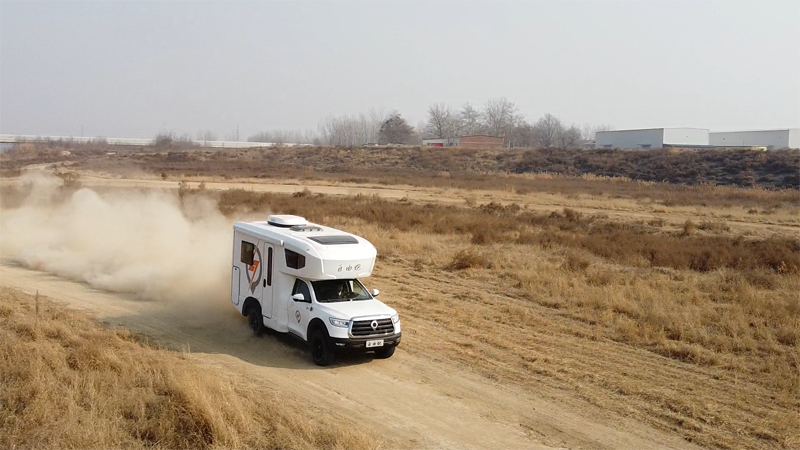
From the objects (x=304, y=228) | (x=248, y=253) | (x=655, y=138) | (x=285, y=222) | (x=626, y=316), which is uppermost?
(x=655, y=138)

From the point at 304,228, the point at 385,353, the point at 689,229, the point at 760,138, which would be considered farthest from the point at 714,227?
the point at 760,138

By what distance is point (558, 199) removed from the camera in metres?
53.1

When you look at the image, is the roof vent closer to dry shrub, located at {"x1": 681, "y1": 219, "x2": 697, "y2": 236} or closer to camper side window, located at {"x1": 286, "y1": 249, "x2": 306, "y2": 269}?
camper side window, located at {"x1": 286, "y1": 249, "x2": 306, "y2": 269}

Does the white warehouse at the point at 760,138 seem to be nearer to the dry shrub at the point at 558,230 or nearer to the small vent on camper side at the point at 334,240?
the dry shrub at the point at 558,230

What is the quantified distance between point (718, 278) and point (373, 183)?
4866 centimetres

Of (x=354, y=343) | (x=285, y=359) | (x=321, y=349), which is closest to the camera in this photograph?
(x=354, y=343)

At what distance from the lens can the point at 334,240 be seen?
14.9 meters

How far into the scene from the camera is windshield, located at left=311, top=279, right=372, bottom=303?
14.5 metres

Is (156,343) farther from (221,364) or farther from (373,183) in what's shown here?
(373,183)

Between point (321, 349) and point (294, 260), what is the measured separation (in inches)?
78.8

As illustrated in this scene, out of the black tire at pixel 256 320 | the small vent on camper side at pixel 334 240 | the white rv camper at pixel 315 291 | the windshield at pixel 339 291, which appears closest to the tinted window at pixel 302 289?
the white rv camper at pixel 315 291

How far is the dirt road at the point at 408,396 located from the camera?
10695 mm

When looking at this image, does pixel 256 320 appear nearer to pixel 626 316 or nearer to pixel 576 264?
pixel 626 316

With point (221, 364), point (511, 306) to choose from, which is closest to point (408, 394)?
point (221, 364)
